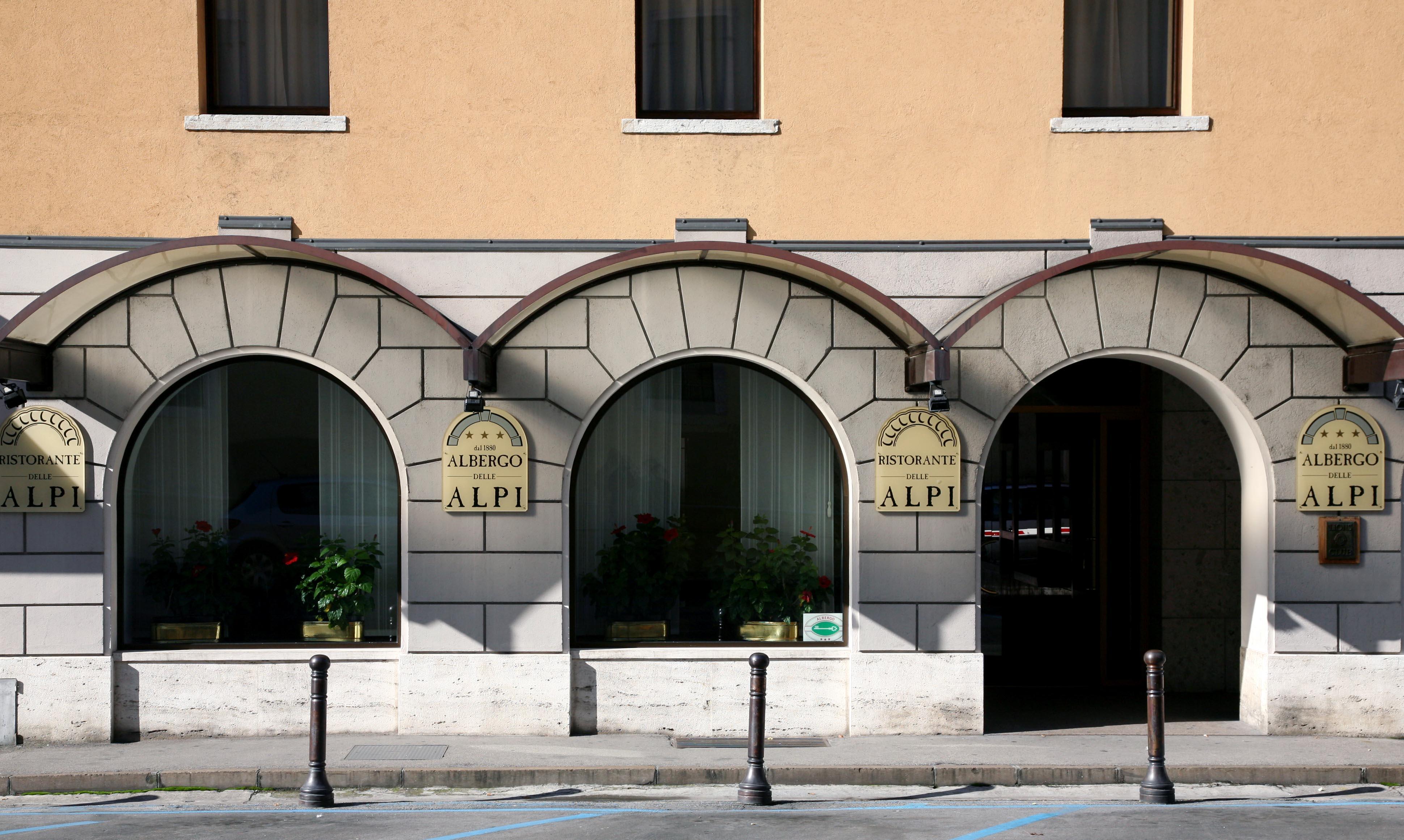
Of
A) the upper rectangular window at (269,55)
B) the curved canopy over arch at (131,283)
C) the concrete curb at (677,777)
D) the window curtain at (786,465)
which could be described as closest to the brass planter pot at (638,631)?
the window curtain at (786,465)

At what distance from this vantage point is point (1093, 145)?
10539 mm

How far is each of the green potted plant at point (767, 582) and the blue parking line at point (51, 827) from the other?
509cm

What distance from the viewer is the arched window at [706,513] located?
10.8 meters

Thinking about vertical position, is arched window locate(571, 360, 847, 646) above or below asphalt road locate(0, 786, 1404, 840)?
above

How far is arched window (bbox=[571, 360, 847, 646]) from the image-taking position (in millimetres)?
10781

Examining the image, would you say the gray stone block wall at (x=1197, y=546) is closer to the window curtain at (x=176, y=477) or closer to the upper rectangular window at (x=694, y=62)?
the upper rectangular window at (x=694, y=62)

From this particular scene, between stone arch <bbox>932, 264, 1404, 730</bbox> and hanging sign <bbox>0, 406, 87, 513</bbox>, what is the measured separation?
7179mm

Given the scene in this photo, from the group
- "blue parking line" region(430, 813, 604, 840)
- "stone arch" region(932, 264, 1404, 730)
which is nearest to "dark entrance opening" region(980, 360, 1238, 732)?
"stone arch" region(932, 264, 1404, 730)

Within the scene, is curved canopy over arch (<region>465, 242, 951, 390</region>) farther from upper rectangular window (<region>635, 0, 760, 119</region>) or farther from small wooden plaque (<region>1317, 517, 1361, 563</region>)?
small wooden plaque (<region>1317, 517, 1361, 563</region>)

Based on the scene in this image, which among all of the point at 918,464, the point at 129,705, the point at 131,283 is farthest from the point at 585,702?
the point at 131,283

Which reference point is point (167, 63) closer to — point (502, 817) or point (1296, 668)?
point (502, 817)

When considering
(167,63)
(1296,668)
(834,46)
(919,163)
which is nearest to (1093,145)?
(919,163)

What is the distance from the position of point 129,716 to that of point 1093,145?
926cm

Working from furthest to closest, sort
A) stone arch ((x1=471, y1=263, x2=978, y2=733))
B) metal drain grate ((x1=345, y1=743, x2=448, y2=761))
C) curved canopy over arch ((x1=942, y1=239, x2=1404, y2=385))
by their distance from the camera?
stone arch ((x1=471, y1=263, x2=978, y2=733)) < curved canopy over arch ((x1=942, y1=239, x2=1404, y2=385)) < metal drain grate ((x1=345, y1=743, x2=448, y2=761))
